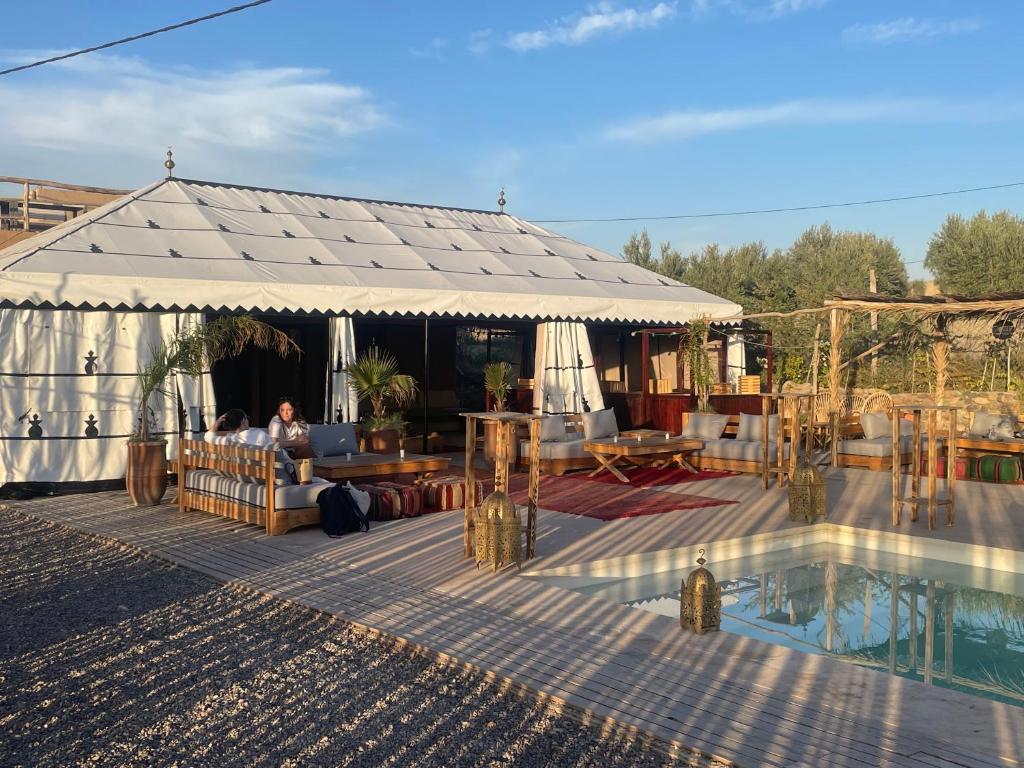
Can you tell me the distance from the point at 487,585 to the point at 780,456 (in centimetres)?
557

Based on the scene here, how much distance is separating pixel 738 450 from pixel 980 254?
16.4 metres

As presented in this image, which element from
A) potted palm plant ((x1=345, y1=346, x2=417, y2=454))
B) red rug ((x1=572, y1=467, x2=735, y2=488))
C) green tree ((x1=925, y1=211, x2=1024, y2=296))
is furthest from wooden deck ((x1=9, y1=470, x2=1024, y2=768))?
green tree ((x1=925, y1=211, x2=1024, y2=296))

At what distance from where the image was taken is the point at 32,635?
5.49 m

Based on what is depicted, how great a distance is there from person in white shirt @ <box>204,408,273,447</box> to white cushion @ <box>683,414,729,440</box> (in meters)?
6.11

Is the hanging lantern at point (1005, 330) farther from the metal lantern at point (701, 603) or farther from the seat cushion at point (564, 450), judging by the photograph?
the metal lantern at point (701, 603)

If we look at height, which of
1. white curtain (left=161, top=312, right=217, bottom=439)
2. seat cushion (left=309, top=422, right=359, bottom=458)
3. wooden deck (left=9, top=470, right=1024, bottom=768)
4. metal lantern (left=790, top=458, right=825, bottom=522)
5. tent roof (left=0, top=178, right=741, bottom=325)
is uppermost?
tent roof (left=0, top=178, right=741, bottom=325)

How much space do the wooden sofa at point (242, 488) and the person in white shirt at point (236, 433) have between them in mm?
129

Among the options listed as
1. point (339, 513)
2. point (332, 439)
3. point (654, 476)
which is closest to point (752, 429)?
point (654, 476)

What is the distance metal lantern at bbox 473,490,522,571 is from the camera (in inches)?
268

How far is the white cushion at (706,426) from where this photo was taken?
43.7ft

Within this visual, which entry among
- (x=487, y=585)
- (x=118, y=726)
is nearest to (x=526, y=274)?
(x=487, y=585)

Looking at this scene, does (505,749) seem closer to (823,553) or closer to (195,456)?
(823,553)

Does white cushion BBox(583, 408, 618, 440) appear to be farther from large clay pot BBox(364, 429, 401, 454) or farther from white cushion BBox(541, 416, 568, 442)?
large clay pot BBox(364, 429, 401, 454)

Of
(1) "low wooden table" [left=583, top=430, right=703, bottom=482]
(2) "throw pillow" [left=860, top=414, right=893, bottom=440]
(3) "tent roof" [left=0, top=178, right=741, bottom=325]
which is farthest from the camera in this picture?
(2) "throw pillow" [left=860, top=414, right=893, bottom=440]
